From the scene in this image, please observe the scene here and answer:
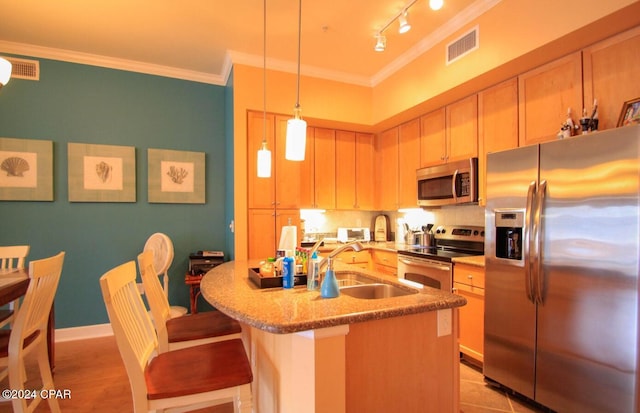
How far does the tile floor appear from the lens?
2077 mm

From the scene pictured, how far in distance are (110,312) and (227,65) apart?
3.00m

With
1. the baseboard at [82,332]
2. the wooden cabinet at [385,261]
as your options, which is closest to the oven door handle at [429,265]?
the wooden cabinet at [385,261]

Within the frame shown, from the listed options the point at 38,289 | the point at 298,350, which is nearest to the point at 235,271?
the point at 298,350

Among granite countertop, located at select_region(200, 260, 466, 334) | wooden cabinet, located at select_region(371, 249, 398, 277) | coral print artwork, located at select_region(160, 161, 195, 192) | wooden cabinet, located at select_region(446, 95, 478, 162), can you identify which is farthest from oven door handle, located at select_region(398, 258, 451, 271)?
coral print artwork, located at select_region(160, 161, 195, 192)

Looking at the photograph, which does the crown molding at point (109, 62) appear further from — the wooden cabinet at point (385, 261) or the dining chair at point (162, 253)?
the wooden cabinet at point (385, 261)

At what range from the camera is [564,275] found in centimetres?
187

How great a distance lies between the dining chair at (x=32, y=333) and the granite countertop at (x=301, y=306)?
1.09 meters

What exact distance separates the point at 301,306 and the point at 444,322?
648mm

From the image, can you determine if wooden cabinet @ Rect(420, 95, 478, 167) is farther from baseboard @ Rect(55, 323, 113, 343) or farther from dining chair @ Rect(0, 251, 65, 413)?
baseboard @ Rect(55, 323, 113, 343)

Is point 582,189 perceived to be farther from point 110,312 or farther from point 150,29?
point 150,29

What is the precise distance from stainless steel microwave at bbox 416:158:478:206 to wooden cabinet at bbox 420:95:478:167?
84 millimetres

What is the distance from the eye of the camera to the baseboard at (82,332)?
3205mm

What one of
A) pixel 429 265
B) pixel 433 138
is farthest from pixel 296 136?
pixel 433 138

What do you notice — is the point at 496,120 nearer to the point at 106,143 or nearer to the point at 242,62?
the point at 242,62
